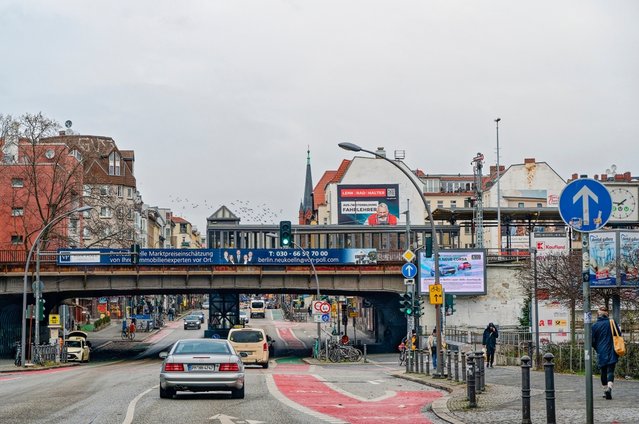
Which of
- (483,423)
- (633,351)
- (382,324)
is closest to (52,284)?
(382,324)

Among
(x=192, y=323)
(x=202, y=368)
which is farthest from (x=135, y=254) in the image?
(x=192, y=323)

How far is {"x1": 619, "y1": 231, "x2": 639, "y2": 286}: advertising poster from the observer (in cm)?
2944

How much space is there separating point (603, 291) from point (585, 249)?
88.7 ft

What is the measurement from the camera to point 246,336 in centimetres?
4050

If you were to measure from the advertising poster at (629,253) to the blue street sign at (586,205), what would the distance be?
719 inches

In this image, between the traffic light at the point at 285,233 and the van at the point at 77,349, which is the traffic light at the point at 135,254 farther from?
the traffic light at the point at 285,233

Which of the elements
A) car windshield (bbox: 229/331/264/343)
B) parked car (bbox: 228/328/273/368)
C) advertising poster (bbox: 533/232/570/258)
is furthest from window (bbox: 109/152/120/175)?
parked car (bbox: 228/328/273/368)

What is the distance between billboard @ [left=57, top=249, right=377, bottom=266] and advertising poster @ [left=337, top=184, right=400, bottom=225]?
58.6 meters

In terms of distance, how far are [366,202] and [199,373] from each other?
10298 centimetres

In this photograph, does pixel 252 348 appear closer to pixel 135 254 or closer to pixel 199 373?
pixel 135 254

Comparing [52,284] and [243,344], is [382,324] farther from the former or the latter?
[243,344]

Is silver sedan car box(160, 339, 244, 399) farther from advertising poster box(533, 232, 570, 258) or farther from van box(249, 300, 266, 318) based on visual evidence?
van box(249, 300, 266, 318)

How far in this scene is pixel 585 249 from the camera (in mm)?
11906

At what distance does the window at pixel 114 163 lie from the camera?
125 m
